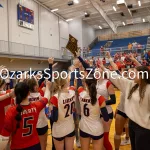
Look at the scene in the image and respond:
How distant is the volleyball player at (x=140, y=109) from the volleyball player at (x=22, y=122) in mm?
1198

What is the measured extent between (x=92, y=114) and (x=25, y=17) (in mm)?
14272

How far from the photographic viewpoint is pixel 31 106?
199cm

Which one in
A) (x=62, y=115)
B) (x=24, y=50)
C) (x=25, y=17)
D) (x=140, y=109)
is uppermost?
(x=25, y=17)

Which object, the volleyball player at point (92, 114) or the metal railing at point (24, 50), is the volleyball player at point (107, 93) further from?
the metal railing at point (24, 50)

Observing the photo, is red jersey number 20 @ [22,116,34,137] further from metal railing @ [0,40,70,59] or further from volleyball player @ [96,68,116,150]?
metal railing @ [0,40,70,59]

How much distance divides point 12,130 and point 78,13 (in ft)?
64.2

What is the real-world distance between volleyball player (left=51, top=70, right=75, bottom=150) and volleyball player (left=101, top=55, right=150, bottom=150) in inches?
32.6

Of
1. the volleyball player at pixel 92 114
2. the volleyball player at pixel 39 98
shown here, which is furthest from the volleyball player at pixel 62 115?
the volleyball player at pixel 39 98

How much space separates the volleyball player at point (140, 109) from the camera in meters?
2.18

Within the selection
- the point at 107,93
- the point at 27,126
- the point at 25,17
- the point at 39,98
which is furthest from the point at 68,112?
the point at 25,17

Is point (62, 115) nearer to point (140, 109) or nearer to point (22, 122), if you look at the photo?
point (22, 122)

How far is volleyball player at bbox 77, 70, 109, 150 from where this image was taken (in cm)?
250

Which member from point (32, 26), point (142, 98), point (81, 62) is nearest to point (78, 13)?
point (32, 26)

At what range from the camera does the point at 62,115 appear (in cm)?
255
